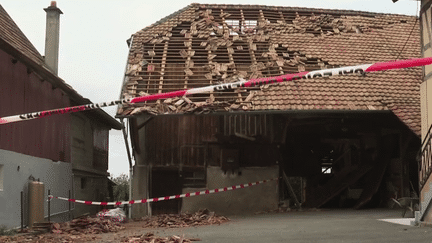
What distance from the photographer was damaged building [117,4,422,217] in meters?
18.7

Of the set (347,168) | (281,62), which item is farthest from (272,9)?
(347,168)

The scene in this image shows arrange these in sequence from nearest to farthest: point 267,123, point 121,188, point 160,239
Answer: point 160,239, point 267,123, point 121,188

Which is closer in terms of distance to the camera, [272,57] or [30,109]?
[30,109]

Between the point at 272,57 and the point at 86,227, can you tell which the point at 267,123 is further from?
the point at 86,227

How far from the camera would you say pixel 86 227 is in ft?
46.3

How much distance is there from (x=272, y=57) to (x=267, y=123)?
2807 millimetres

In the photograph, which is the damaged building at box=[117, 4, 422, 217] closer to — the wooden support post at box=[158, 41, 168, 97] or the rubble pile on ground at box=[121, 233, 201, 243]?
the wooden support post at box=[158, 41, 168, 97]

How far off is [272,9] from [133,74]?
9362mm

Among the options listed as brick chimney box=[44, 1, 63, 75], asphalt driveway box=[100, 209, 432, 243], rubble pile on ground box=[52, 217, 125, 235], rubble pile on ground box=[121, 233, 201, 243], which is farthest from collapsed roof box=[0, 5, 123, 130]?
rubble pile on ground box=[121, 233, 201, 243]

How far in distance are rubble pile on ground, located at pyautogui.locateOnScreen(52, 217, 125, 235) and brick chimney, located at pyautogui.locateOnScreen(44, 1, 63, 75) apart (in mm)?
9904

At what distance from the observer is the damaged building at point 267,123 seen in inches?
734

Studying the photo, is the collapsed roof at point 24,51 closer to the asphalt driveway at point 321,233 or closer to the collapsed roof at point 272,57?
the collapsed roof at point 272,57

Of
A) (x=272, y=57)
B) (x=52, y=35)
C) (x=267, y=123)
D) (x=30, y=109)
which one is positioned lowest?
(x=267, y=123)

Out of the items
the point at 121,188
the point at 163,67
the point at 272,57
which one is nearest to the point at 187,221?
the point at 163,67
